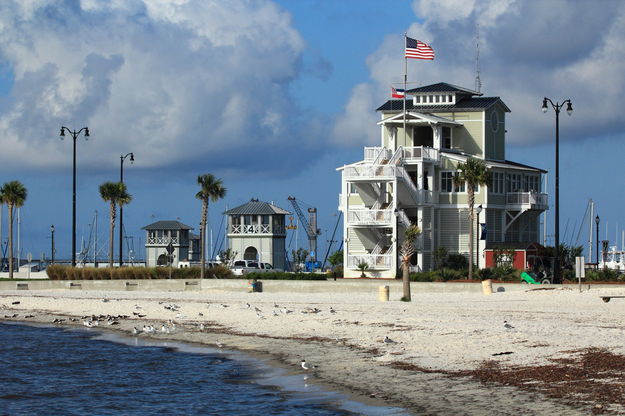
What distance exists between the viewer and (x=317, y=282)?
54906 millimetres

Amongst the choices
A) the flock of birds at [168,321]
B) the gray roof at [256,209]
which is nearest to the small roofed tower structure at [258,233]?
the gray roof at [256,209]

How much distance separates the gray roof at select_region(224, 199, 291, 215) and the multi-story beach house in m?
27.4

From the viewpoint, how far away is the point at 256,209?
322ft

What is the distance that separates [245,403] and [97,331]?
63.5ft

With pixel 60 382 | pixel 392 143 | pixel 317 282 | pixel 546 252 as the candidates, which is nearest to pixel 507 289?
pixel 317 282

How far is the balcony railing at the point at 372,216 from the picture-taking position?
64.5 m

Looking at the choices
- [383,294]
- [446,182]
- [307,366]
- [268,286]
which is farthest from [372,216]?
[307,366]

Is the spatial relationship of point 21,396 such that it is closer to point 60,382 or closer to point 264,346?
point 60,382

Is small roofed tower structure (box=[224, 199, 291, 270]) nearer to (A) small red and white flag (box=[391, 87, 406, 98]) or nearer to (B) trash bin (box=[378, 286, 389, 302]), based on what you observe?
(A) small red and white flag (box=[391, 87, 406, 98])

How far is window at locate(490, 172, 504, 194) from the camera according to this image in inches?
2667

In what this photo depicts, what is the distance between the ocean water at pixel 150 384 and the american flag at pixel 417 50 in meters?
33.7

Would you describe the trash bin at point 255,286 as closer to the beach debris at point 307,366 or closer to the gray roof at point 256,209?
the beach debris at point 307,366

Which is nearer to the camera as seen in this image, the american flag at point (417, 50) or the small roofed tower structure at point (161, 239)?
the american flag at point (417, 50)

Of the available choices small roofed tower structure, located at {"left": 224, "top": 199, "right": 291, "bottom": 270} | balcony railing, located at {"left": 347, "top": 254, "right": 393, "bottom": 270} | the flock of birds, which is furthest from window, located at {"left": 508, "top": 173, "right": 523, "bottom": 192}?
small roofed tower structure, located at {"left": 224, "top": 199, "right": 291, "bottom": 270}
